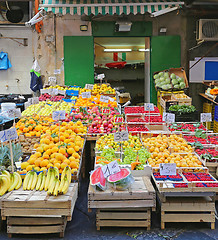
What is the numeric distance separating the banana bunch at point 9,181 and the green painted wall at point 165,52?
742 centimetres

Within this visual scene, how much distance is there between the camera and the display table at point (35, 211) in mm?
3639

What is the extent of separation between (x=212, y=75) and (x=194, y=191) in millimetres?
7489

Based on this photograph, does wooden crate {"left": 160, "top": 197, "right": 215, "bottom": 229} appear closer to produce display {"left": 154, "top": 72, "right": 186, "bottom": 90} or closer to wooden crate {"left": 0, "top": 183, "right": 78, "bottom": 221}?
wooden crate {"left": 0, "top": 183, "right": 78, "bottom": 221}

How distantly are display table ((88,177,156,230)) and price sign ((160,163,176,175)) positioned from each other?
25 centimetres

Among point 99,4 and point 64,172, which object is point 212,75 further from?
point 64,172

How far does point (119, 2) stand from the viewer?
6691 mm

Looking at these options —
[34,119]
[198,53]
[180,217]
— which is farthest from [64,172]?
[198,53]

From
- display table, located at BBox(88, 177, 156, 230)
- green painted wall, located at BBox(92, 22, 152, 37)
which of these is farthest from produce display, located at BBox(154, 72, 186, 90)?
display table, located at BBox(88, 177, 156, 230)

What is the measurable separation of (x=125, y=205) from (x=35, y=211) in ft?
3.43

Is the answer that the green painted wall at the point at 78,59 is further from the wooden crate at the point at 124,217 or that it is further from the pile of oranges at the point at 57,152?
the wooden crate at the point at 124,217

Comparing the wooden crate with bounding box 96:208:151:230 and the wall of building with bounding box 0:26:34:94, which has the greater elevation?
the wall of building with bounding box 0:26:34:94

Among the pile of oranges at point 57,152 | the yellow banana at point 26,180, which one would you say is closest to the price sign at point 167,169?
the pile of oranges at point 57,152

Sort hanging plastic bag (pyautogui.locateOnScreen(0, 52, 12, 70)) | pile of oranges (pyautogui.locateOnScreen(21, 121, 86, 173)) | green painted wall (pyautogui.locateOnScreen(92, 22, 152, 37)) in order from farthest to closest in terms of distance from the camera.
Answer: hanging plastic bag (pyautogui.locateOnScreen(0, 52, 12, 70)), green painted wall (pyautogui.locateOnScreen(92, 22, 152, 37)), pile of oranges (pyautogui.locateOnScreen(21, 121, 86, 173))

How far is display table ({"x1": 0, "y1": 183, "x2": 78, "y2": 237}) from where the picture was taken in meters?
3.64
